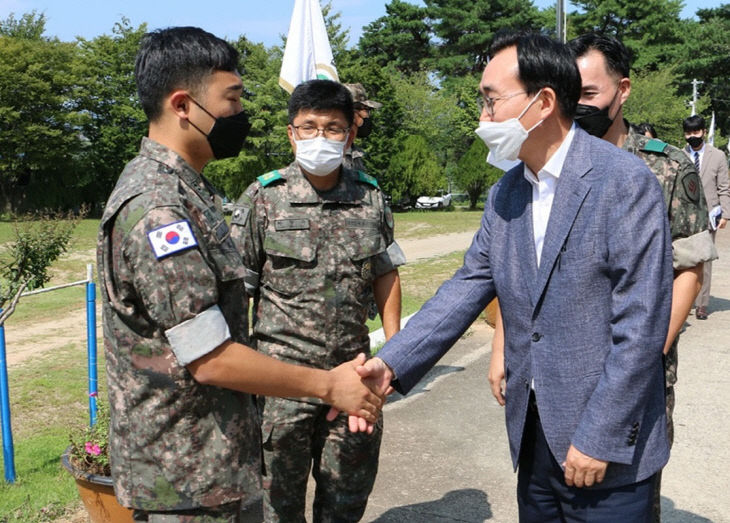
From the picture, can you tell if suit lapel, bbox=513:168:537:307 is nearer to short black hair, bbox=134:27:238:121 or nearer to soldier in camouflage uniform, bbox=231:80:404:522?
short black hair, bbox=134:27:238:121

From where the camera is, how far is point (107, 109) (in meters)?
38.4

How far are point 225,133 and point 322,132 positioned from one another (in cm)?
119

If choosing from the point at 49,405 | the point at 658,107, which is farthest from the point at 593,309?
the point at 658,107

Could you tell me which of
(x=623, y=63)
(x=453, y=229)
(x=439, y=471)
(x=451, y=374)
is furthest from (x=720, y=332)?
(x=453, y=229)

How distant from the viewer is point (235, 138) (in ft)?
8.18

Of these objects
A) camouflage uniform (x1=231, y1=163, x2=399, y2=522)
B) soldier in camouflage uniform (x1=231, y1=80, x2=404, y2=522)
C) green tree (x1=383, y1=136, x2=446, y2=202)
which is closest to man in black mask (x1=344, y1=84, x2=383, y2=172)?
soldier in camouflage uniform (x1=231, y1=80, x2=404, y2=522)

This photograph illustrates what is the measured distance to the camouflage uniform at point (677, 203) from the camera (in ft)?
9.60

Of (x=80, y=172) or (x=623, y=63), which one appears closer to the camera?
(x=623, y=63)

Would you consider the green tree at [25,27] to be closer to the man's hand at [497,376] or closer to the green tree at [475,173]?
the green tree at [475,173]

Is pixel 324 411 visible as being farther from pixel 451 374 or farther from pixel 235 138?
pixel 451 374

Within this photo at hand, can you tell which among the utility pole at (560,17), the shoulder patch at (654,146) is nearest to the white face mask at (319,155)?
the shoulder patch at (654,146)

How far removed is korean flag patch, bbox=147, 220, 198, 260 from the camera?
206 centimetres

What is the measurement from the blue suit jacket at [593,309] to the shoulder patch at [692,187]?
0.92 meters

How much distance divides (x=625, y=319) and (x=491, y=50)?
1003 millimetres
